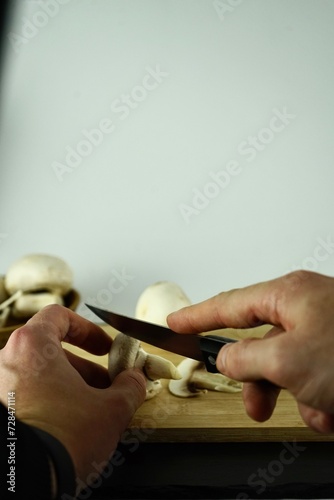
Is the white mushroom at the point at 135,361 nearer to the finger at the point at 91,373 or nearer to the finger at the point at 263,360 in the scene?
the finger at the point at 91,373

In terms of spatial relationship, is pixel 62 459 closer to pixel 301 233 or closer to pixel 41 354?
pixel 41 354

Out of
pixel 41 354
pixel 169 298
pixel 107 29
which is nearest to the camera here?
pixel 41 354

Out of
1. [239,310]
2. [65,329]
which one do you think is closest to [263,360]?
[239,310]

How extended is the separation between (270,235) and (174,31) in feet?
2.05

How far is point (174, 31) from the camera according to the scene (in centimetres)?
179

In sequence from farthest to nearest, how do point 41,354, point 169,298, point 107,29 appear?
point 107,29 → point 169,298 → point 41,354

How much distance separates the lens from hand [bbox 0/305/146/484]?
0.86 m

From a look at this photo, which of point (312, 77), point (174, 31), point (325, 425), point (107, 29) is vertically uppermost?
point (107, 29)

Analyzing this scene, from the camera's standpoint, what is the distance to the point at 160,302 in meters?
1.38

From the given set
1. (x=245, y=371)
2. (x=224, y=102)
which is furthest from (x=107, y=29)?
(x=245, y=371)

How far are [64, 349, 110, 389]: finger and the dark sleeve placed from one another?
29cm

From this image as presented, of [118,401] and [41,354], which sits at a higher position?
[41,354]

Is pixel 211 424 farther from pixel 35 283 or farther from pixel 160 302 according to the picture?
pixel 35 283

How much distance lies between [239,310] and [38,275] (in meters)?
0.72
